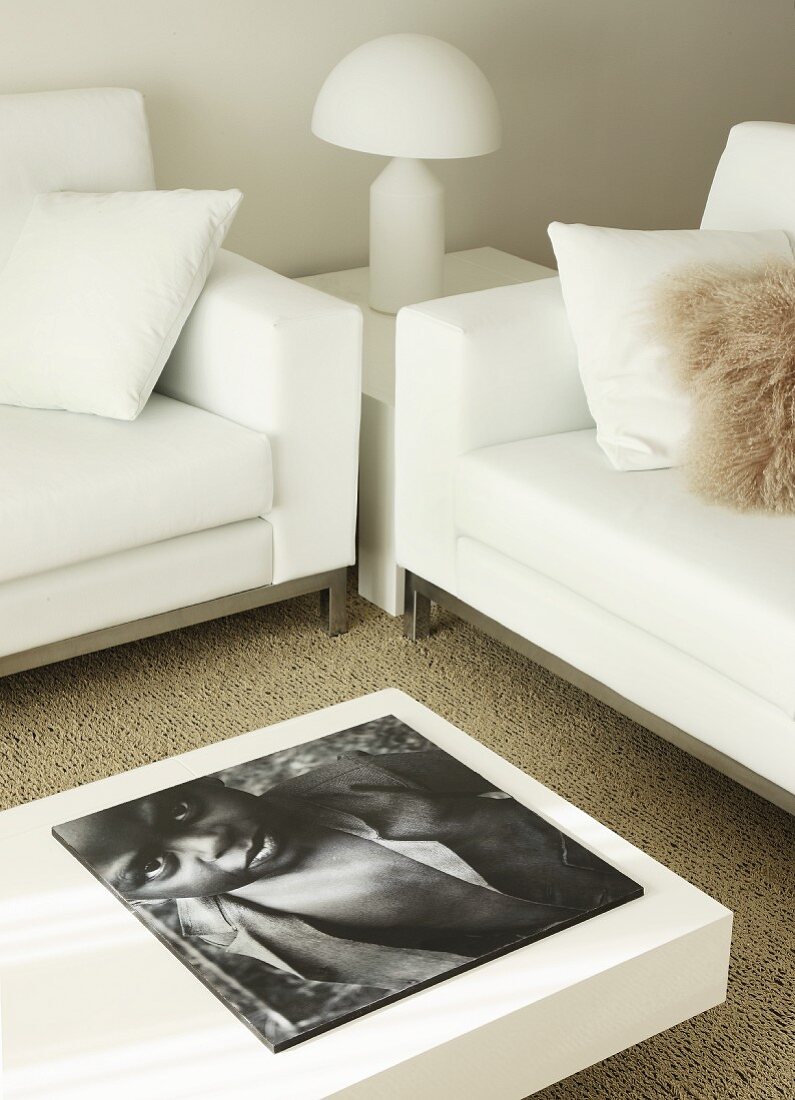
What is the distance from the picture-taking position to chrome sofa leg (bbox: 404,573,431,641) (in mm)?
2541

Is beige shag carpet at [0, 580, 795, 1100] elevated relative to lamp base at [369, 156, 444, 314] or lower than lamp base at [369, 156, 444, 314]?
lower

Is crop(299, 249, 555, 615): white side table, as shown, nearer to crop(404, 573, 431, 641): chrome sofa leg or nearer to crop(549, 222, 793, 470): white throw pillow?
crop(404, 573, 431, 641): chrome sofa leg

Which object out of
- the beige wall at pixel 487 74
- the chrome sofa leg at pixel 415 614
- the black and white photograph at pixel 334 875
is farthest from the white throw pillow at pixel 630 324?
the beige wall at pixel 487 74

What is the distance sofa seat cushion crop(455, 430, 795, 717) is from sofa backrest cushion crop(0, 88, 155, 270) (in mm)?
946

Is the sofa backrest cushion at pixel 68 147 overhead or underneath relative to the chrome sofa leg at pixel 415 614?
overhead

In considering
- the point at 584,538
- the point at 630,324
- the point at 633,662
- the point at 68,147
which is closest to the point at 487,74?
the point at 68,147

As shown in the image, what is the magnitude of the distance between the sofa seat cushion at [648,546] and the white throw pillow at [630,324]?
0.21 ft

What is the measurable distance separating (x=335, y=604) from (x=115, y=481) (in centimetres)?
58

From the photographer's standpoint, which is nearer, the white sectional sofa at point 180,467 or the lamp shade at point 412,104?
the white sectional sofa at point 180,467

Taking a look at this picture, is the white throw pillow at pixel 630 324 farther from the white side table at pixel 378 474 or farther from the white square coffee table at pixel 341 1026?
the white square coffee table at pixel 341 1026

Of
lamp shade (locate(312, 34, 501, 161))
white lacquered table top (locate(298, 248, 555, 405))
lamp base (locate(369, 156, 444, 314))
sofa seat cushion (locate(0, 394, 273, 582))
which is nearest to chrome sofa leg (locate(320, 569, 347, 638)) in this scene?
sofa seat cushion (locate(0, 394, 273, 582))

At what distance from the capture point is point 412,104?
8.76 ft

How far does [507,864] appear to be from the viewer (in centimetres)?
137

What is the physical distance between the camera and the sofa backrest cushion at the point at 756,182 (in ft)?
7.89
